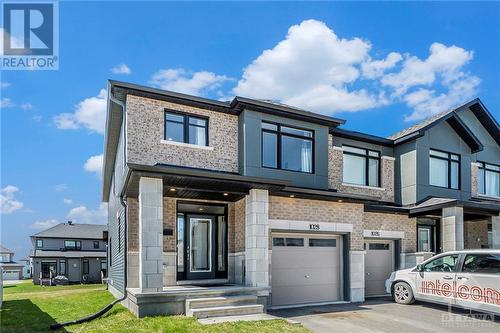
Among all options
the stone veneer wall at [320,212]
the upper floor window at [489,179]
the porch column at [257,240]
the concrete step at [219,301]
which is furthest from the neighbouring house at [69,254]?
the upper floor window at [489,179]

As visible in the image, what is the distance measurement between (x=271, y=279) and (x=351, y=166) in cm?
637

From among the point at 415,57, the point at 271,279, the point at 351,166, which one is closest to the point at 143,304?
the point at 271,279

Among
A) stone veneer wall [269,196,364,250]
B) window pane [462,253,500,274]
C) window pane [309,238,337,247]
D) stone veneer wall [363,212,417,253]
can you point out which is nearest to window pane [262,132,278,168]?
stone veneer wall [269,196,364,250]

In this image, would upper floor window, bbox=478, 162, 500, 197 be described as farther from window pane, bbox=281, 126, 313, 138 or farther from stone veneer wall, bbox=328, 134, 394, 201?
window pane, bbox=281, 126, 313, 138

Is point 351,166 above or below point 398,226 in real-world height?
above

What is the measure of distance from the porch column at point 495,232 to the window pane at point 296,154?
28.6 ft

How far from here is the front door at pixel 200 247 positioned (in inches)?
480

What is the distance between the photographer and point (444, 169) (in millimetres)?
17344

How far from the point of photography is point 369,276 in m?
14.5

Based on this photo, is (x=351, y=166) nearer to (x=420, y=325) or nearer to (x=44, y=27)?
(x=420, y=325)

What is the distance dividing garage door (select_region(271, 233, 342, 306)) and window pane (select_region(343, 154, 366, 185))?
332cm

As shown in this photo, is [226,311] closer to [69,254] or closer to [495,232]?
[495,232]

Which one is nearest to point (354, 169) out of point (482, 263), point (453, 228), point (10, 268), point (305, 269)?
point (453, 228)

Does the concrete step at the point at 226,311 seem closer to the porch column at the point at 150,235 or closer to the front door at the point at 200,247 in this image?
the porch column at the point at 150,235
